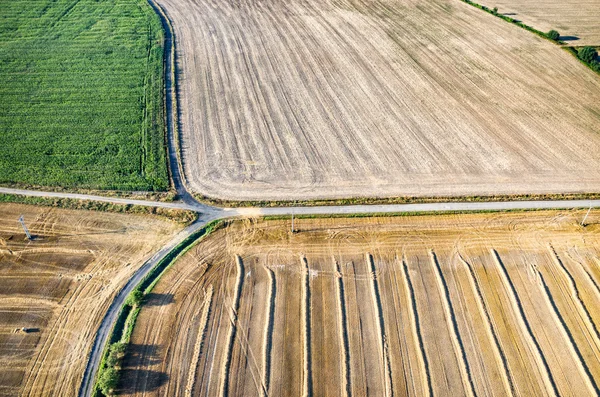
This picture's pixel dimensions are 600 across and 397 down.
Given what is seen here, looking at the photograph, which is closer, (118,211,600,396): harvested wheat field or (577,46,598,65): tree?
(118,211,600,396): harvested wheat field

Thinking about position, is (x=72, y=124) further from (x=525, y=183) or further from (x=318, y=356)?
(x=525, y=183)

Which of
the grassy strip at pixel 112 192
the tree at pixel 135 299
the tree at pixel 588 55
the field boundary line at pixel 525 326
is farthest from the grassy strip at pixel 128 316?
the tree at pixel 588 55

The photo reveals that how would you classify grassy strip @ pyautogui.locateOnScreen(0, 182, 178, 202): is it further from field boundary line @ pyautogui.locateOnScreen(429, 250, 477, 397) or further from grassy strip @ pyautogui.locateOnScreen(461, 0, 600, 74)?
grassy strip @ pyautogui.locateOnScreen(461, 0, 600, 74)

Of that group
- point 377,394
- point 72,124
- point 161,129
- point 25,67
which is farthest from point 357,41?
point 377,394

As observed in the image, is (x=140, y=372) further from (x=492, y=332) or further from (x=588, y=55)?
(x=588, y=55)

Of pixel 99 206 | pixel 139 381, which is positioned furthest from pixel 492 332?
pixel 99 206

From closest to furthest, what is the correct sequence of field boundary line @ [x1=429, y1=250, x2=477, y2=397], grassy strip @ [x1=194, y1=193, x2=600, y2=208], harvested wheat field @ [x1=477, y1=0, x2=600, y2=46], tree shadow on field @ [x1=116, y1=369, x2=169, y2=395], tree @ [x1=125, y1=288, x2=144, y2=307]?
tree shadow on field @ [x1=116, y1=369, x2=169, y2=395]
field boundary line @ [x1=429, y1=250, x2=477, y2=397]
tree @ [x1=125, y1=288, x2=144, y2=307]
grassy strip @ [x1=194, y1=193, x2=600, y2=208]
harvested wheat field @ [x1=477, y1=0, x2=600, y2=46]

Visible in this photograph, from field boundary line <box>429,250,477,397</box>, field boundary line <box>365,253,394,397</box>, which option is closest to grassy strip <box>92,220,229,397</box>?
field boundary line <box>365,253,394,397</box>

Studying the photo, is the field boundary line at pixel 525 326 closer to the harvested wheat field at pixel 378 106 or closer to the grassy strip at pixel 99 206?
the harvested wheat field at pixel 378 106
